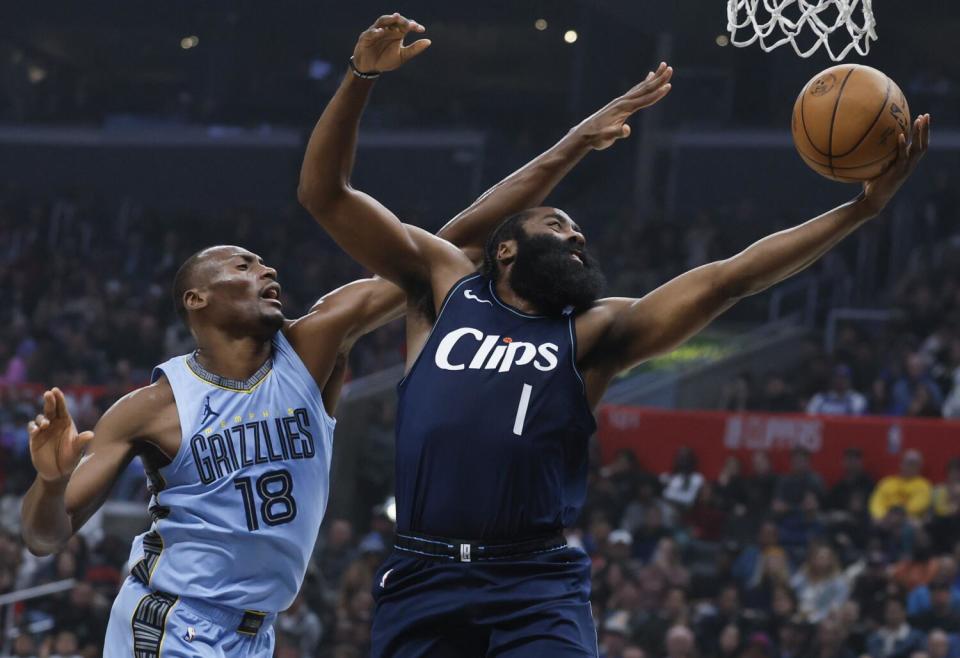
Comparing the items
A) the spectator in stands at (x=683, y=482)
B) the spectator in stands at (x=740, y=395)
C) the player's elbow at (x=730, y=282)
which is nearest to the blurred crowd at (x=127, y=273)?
the spectator in stands at (x=740, y=395)

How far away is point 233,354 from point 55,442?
33.8 inches

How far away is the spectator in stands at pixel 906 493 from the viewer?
1176 cm

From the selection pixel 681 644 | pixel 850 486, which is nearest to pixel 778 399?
pixel 850 486

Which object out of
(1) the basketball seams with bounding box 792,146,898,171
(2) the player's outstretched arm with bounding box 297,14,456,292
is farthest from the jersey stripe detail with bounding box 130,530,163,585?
(1) the basketball seams with bounding box 792,146,898,171

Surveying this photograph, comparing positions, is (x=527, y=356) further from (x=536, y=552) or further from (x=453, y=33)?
(x=453, y=33)

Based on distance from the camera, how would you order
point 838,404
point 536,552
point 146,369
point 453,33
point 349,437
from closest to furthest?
point 536,552 → point 838,404 → point 349,437 → point 146,369 → point 453,33

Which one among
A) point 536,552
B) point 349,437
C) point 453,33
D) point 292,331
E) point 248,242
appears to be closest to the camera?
point 536,552

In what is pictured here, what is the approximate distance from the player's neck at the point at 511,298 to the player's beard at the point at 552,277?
0.02 m

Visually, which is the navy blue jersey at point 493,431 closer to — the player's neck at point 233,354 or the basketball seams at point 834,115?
the player's neck at point 233,354

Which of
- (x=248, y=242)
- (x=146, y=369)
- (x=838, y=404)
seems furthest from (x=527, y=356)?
(x=248, y=242)

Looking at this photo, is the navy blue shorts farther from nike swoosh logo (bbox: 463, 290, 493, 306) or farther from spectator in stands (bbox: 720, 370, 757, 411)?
spectator in stands (bbox: 720, 370, 757, 411)

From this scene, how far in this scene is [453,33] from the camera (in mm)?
25109

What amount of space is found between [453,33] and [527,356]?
70.6ft

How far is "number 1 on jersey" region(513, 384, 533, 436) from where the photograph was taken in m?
4.11
